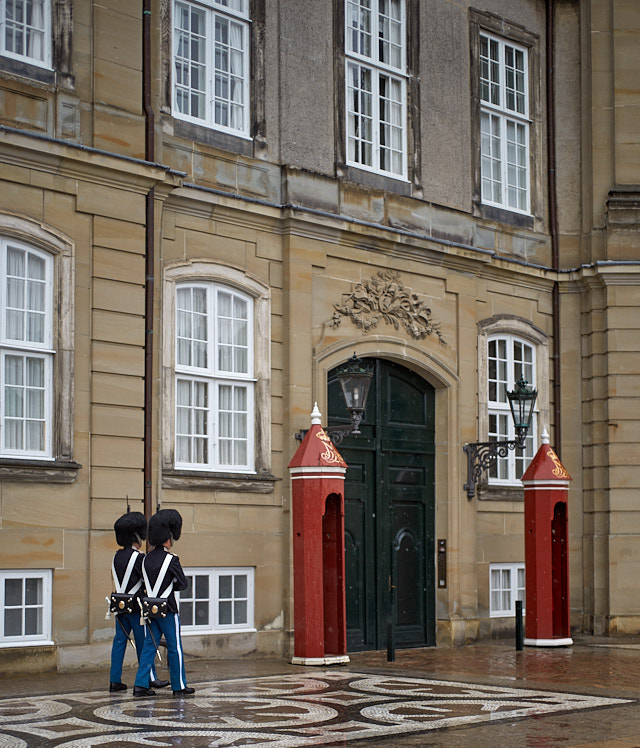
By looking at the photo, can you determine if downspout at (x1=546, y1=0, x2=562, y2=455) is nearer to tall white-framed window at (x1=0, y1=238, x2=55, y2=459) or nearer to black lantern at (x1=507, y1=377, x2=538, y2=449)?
black lantern at (x1=507, y1=377, x2=538, y2=449)

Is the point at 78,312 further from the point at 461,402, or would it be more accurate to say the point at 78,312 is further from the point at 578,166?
the point at 578,166

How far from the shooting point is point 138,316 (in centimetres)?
1416

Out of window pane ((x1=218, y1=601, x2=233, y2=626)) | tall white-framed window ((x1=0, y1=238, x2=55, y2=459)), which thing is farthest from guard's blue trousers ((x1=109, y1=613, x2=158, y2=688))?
window pane ((x1=218, y1=601, x2=233, y2=626))

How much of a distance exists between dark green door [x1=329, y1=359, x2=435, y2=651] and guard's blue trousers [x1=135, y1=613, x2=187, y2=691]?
5283mm

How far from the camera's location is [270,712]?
10250 millimetres

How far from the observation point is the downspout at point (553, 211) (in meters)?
19.4

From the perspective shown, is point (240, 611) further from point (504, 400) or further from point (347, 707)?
point (504, 400)

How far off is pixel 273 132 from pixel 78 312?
3715 mm

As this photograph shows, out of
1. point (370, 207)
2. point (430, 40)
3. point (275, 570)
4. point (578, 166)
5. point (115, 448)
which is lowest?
point (275, 570)

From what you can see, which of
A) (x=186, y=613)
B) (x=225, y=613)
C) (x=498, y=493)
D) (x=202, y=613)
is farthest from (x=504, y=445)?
(x=186, y=613)

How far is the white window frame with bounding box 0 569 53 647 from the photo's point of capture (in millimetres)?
12719

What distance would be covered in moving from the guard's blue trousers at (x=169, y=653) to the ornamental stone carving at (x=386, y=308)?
19.6ft

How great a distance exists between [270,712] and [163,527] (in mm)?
1939

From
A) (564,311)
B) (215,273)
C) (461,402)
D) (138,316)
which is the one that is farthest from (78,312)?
(564,311)
